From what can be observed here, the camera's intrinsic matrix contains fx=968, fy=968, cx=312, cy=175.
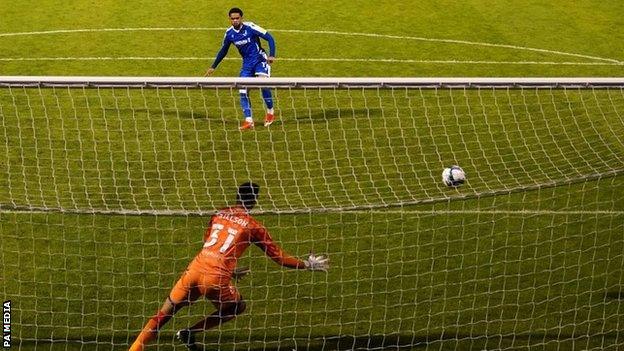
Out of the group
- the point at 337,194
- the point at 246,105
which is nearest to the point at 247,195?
the point at 337,194

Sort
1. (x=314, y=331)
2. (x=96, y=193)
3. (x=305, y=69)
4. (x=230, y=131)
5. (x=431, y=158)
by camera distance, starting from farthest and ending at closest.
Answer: (x=305, y=69)
(x=230, y=131)
(x=431, y=158)
(x=96, y=193)
(x=314, y=331)

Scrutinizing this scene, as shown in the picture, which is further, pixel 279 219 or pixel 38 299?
pixel 279 219

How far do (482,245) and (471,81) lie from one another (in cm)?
318

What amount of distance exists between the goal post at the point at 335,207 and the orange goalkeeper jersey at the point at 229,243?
0.21 m

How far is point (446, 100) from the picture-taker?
48.4ft

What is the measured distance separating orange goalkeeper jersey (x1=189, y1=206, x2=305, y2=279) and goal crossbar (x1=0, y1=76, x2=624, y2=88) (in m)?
1.30

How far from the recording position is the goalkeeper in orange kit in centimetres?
844

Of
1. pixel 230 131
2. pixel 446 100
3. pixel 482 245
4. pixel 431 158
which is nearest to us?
pixel 482 245

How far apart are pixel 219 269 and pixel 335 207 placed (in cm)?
284

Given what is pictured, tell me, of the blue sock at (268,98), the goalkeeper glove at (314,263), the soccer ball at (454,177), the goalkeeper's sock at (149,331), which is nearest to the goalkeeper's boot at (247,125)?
the blue sock at (268,98)

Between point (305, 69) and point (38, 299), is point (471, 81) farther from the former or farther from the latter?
point (305, 69)

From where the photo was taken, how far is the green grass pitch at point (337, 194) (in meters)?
9.38

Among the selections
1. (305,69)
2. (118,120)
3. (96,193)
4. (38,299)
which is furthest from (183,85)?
(305,69)

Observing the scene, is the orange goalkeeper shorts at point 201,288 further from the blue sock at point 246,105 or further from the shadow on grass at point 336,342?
the blue sock at point 246,105
